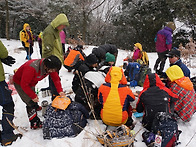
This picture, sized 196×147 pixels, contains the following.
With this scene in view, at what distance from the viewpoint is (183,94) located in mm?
2949

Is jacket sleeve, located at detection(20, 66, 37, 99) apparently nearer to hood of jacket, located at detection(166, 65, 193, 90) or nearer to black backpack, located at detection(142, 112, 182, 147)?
black backpack, located at detection(142, 112, 182, 147)

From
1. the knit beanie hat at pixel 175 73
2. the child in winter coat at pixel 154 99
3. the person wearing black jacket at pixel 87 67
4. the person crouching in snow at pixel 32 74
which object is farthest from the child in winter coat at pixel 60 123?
the knit beanie hat at pixel 175 73

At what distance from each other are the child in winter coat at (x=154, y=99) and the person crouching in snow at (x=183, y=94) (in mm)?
316

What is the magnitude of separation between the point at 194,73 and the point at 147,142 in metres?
4.50

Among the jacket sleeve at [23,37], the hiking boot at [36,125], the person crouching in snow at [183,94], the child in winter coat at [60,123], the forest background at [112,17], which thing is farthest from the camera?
the forest background at [112,17]

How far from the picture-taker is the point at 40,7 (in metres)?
14.2

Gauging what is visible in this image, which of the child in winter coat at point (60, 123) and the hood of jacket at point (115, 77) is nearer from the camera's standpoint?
the child in winter coat at point (60, 123)

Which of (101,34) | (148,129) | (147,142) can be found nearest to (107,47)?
(148,129)

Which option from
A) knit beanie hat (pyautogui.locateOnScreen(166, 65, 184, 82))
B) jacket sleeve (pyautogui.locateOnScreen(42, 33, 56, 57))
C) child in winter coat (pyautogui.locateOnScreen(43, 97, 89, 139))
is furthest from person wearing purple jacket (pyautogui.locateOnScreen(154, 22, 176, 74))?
child in winter coat (pyautogui.locateOnScreen(43, 97, 89, 139))

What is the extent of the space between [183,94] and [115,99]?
1.28 metres

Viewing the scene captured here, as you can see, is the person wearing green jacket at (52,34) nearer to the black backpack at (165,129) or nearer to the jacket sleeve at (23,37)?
the black backpack at (165,129)

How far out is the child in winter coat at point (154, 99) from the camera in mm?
2545

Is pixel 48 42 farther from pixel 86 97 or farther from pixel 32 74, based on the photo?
pixel 86 97

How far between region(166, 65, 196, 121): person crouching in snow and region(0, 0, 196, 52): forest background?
819 cm
